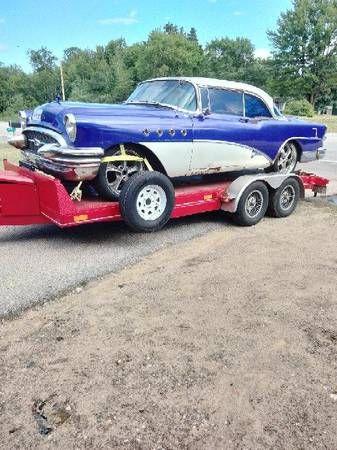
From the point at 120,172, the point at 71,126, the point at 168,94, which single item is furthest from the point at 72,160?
the point at 168,94

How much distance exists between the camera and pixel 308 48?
6203 cm

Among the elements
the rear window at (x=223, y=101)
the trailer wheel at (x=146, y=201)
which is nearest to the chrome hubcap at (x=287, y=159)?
the rear window at (x=223, y=101)

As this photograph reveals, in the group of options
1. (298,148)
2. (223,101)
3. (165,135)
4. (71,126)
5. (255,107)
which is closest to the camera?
(71,126)

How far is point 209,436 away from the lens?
103 inches

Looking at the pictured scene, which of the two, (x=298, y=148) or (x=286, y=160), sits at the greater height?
(x=298, y=148)

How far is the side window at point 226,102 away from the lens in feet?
21.0

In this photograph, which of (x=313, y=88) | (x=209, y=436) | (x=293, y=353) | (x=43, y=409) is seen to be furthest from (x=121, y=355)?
(x=313, y=88)

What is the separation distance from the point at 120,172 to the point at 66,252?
3.83 feet

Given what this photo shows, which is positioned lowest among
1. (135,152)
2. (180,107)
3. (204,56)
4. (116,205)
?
(116,205)

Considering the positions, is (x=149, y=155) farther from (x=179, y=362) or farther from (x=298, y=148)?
(x=298, y=148)

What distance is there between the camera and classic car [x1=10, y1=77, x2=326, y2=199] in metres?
5.11

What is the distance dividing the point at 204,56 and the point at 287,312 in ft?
278

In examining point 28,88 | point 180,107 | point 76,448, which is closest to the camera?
point 76,448

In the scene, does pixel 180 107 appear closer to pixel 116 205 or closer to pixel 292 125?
pixel 116 205
